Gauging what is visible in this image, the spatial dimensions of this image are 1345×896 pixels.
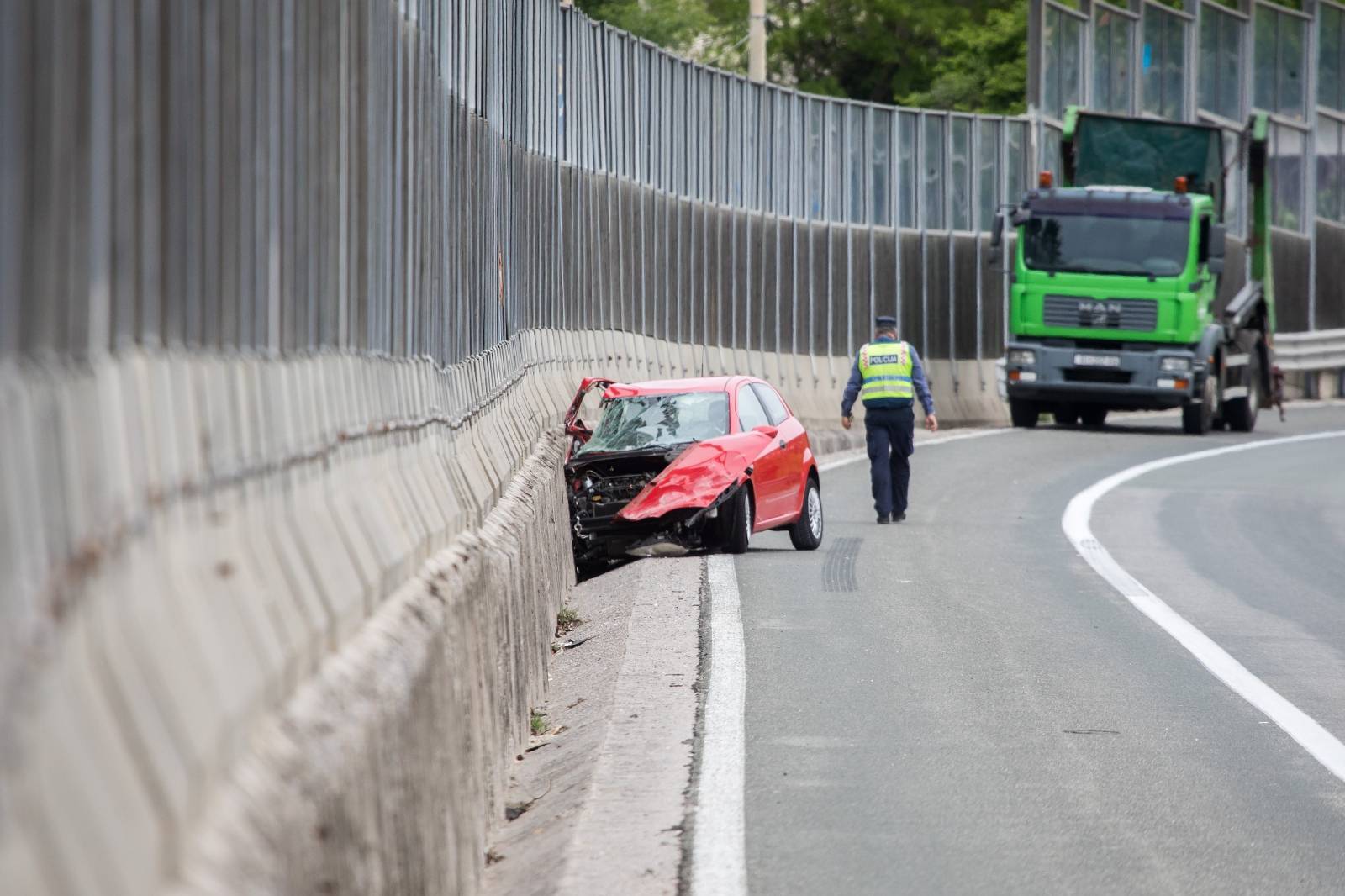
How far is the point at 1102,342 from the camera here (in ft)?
109

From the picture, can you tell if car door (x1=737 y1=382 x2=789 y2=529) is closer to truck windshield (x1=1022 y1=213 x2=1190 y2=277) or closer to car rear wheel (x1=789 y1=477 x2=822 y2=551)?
car rear wheel (x1=789 y1=477 x2=822 y2=551)

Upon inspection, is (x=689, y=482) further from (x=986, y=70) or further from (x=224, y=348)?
(x=986, y=70)

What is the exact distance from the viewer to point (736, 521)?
51.5 feet

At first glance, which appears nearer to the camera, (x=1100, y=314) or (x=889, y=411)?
(x=889, y=411)

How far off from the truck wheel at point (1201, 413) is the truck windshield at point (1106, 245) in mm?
2131

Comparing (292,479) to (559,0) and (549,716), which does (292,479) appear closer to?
(549,716)

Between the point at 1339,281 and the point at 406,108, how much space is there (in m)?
49.3

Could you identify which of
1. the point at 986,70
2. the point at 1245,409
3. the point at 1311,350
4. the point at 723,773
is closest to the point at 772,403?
the point at 723,773

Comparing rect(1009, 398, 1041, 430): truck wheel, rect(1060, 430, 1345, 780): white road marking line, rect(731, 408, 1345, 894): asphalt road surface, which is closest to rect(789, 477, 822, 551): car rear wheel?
rect(731, 408, 1345, 894): asphalt road surface

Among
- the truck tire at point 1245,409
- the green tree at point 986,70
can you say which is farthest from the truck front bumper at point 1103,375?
the green tree at point 986,70

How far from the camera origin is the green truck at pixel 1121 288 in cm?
3253

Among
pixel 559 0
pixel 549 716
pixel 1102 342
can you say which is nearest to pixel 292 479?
pixel 549 716

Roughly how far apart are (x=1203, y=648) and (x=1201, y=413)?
22.2m

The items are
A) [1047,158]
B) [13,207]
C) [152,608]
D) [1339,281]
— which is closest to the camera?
[13,207]
